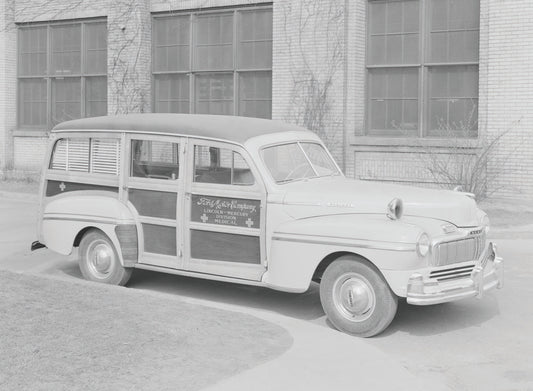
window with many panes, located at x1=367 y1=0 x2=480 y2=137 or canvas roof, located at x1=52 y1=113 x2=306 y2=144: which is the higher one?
window with many panes, located at x1=367 y1=0 x2=480 y2=137

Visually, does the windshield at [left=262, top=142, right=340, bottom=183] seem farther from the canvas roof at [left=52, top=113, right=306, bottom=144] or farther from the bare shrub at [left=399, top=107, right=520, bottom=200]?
the bare shrub at [left=399, top=107, right=520, bottom=200]

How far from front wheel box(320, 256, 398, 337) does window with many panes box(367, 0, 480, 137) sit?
942 centimetres

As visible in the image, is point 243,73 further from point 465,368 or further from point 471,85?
point 465,368

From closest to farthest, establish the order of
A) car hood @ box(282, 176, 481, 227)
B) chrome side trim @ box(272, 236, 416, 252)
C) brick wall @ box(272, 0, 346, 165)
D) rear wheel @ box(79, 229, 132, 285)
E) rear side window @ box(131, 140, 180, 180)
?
chrome side trim @ box(272, 236, 416, 252) < car hood @ box(282, 176, 481, 227) < rear side window @ box(131, 140, 180, 180) < rear wheel @ box(79, 229, 132, 285) < brick wall @ box(272, 0, 346, 165)

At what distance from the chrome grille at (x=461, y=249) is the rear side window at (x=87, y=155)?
3.96 metres

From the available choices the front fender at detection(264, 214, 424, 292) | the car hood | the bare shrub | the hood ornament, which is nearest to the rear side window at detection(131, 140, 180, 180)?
the car hood

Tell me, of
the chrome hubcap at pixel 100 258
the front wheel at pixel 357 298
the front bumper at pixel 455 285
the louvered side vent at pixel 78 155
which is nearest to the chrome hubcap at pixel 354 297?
the front wheel at pixel 357 298

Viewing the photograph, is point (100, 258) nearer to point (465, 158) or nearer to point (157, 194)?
point (157, 194)

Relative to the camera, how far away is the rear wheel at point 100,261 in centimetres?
964

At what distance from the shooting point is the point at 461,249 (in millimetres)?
7840

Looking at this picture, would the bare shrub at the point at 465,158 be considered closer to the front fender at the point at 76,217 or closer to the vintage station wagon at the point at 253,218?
the vintage station wagon at the point at 253,218

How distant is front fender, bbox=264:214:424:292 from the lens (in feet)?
24.5

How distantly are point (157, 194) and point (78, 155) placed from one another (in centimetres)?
140

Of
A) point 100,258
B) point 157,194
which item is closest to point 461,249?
point 157,194
